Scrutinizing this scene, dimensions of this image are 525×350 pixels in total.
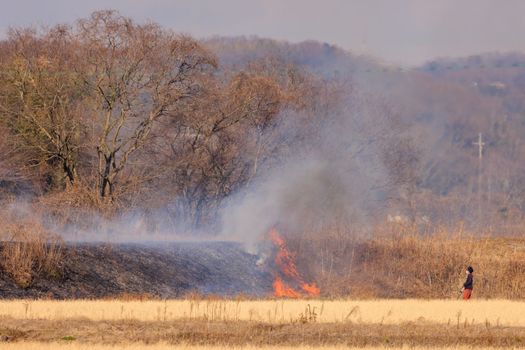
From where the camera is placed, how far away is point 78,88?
2159 inches

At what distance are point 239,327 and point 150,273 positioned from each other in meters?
16.5

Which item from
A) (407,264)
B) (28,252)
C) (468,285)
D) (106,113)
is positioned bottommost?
(407,264)

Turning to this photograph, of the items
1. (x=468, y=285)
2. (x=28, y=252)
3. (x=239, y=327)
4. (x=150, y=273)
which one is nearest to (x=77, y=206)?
(x=150, y=273)

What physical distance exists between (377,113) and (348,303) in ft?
145

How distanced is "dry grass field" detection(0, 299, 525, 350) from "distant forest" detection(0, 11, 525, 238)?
53.0 ft

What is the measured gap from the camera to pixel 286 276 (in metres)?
46.9

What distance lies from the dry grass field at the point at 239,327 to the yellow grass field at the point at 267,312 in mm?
28

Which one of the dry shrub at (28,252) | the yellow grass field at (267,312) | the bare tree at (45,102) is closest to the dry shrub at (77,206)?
the bare tree at (45,102)

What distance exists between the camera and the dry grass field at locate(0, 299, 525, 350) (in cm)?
2305

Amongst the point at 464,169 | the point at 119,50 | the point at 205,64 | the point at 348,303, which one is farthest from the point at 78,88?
the point at 464,169

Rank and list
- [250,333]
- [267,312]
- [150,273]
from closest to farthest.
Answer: [250,333]
[267,312]
[150,273]

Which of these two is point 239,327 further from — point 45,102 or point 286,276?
point 45,102

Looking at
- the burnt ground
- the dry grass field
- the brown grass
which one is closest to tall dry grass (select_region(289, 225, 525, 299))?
the burnt ground

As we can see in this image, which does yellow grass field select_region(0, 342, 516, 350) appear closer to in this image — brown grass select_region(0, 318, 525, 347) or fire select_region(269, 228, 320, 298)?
brown grass select_region(0, 318, 525, 347)
